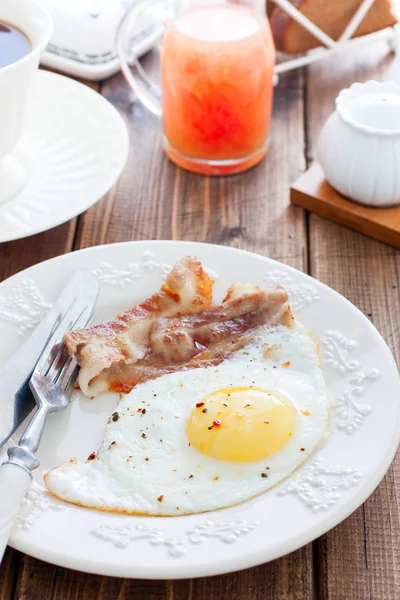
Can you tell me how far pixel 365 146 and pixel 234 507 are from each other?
3.25 feet

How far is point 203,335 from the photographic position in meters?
1.47

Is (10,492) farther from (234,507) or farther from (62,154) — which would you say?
(62,154)

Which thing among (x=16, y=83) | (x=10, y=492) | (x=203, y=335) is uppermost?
(x=16, y=83)

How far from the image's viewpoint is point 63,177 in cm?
186

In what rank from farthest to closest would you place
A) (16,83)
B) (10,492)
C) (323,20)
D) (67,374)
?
(323,20) < (16,83) < (67,374) < (10,492)

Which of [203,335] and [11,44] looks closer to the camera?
[203,335]

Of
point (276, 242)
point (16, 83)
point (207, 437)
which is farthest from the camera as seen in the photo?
point (276, 242)

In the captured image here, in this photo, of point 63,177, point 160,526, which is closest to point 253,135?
point 63,177

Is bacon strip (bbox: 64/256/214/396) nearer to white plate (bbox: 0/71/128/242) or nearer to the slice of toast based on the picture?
white plate (bbox: 0/71/128/242)

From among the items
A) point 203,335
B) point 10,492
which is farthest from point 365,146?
point 10,492

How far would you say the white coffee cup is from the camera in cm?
162

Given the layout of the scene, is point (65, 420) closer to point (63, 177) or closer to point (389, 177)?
point (63, 177)

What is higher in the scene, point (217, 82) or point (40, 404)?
point (217, 82)

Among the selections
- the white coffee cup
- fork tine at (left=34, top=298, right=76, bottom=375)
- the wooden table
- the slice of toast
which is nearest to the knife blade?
fork tine at (left=34, top=298, right=76, bottom=375)
